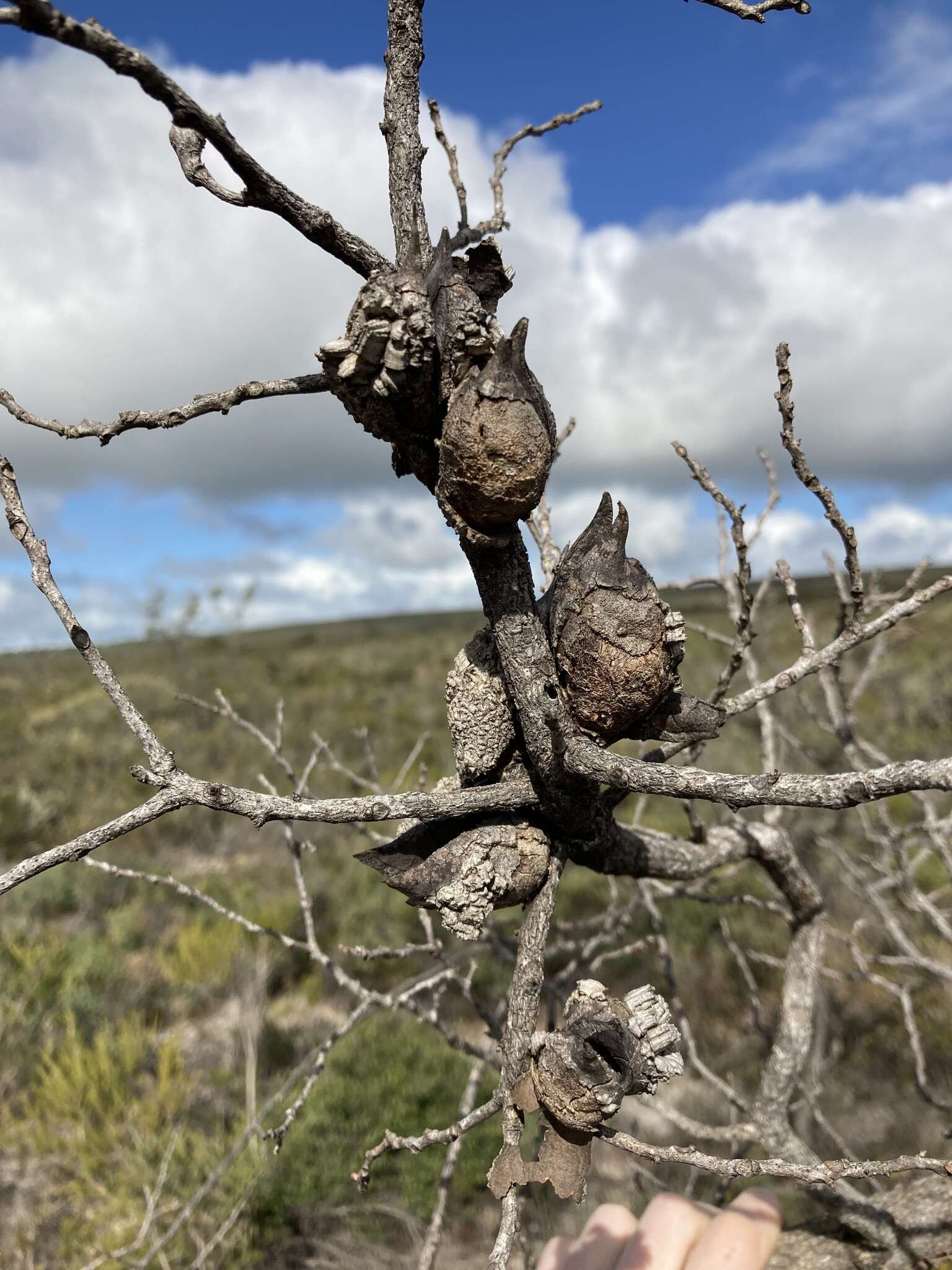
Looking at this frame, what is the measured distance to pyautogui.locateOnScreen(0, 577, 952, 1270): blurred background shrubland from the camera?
3809 mm

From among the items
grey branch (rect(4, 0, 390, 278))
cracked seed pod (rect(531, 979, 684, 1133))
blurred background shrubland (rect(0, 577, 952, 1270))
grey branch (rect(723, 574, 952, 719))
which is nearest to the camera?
grey branch (rect(4, 0, 390, 278))

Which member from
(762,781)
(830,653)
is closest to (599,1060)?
(762,781)

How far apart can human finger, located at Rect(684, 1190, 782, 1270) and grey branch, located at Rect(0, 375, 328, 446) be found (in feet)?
7.07

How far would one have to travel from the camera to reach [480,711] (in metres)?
1.14

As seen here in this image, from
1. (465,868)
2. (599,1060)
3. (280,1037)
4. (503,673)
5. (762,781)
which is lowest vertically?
(280,1037)

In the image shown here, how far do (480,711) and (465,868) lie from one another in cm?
24

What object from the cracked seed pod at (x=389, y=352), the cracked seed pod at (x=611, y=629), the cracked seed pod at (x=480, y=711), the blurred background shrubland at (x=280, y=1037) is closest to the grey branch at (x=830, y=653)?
the cracked seed pod at (x=611, y=629)

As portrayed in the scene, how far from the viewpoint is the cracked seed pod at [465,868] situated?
1044mm

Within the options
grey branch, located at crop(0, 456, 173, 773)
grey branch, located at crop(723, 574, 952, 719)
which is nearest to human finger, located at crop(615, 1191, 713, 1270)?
grey branch, located at crop(723, 574, 952, 719)

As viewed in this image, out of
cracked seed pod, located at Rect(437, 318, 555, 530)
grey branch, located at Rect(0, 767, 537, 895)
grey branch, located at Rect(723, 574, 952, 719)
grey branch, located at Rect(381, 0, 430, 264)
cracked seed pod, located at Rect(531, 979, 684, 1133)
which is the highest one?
grey branch, located at Rect(381, 0, 430, 264)

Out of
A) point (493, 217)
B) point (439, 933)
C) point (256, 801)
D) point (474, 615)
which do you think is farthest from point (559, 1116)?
point (474, 615)

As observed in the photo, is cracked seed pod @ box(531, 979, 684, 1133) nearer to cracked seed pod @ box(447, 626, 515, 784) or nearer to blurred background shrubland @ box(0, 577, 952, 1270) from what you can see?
cracked seed pod @ box(447, 626, 515, 784)

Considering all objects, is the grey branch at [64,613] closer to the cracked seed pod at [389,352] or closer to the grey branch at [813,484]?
the cracked seed pod at [389,352]

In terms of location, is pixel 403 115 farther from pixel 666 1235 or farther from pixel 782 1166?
pixel 666 1235
